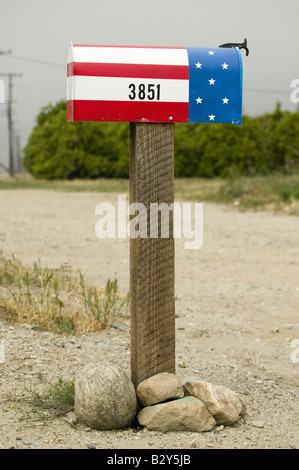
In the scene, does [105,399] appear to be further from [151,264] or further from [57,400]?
[151,264]

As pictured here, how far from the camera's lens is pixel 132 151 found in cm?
332

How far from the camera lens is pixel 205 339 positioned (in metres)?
5.36

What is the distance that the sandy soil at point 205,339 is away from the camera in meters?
3.27

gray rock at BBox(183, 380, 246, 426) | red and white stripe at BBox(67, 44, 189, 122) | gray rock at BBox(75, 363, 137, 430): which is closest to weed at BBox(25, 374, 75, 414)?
gray rock at BBox(75, 363, 137, 430)

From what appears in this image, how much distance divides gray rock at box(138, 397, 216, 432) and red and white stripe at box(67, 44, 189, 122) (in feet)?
4.87

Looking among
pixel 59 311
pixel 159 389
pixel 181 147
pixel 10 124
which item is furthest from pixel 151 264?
pixel 10 124

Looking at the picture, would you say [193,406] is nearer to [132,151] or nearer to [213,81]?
[132,151]

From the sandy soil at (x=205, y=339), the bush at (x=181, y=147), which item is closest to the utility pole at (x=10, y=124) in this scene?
the bush at (x=181, y=147)

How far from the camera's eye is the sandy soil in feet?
10.7

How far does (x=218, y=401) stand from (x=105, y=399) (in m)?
0.63

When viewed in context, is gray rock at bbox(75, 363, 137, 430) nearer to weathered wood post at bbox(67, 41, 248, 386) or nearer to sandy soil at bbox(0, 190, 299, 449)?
sandy soil at bbox(0, 190, 299, 449)

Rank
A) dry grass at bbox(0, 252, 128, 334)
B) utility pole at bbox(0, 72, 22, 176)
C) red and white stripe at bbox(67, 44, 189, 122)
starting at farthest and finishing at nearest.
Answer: utility pole at bbox(0, 72, 22, 176)
dry grass at bbox(0, 252, 128, 334)
red and white stripe at bbox(67, 44, 189, 122)

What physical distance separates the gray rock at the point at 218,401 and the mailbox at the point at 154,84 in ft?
4.77
